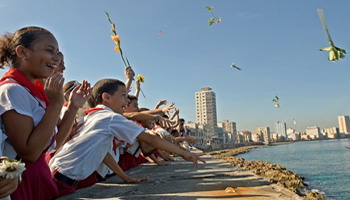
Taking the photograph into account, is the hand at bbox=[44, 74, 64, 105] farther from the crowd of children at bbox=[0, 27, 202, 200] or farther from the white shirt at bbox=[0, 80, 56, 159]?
the white shirt at bbox=[0, 80, 56, 159]

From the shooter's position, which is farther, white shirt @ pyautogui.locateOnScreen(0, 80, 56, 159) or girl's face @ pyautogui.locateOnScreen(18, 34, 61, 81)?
girl's face @ pyautogui.locateOnScreen(18, 34, 61, 81)

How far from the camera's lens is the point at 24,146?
1670 mm

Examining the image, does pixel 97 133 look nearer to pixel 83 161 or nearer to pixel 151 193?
pixel 83 161

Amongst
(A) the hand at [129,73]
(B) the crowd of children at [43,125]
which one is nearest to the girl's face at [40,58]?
(B) the crowd of children at [43,125]

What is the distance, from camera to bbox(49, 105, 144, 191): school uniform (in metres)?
2.54

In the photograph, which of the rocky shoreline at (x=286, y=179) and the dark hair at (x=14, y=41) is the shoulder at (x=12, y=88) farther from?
the rocky shoreline at (x=286, y=179)

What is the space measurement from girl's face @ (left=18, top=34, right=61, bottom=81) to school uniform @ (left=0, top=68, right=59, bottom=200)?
0.29 feet

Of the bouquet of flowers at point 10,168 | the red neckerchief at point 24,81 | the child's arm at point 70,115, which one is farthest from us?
the child's arm at point 70,115

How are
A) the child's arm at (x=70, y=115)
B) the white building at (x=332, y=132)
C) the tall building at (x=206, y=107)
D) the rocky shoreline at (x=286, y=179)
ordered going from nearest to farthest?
1. the child's arm at (x=70, y=115)
2. the rocky shoreline at (x=286, y=179)
3. the tall building at (x=206, y=107)
4. the white building at (x=332, y=132)

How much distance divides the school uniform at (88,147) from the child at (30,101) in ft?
1.37

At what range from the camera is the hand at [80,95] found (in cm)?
220

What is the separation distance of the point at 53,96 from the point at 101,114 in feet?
2.88

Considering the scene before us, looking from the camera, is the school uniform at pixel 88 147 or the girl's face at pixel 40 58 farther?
A: the school uniform at pixel 88 147

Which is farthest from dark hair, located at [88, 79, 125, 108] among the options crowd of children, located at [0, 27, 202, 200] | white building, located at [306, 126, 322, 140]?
white building, located at [306, 126, 322, 140]
